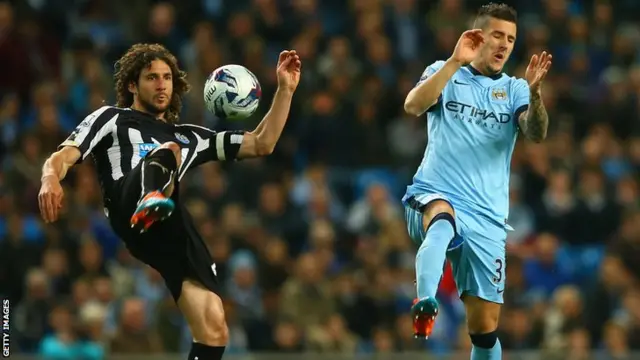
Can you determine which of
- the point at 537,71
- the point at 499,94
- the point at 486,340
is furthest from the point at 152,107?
the point at 486,340

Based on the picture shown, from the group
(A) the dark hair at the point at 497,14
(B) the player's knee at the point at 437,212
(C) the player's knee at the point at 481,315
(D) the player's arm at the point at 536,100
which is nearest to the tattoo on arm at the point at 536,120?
(D) the player's arm at the point at 536,100

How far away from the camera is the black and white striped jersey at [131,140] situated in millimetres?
8523

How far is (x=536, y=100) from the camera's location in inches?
330

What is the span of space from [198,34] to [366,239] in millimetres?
3187

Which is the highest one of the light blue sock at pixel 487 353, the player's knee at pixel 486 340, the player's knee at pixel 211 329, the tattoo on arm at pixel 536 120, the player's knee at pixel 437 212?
the tattoo on arm at pixel 536 120

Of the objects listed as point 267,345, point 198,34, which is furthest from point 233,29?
point 267,345

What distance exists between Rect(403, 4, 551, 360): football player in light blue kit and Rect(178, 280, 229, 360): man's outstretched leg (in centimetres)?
138

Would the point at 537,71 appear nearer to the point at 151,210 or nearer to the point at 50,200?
the point at 151,210

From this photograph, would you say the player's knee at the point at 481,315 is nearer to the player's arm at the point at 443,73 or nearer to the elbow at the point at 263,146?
the player's arm at the point at 443,73

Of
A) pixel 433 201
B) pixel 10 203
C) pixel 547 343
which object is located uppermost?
pixel 433 201

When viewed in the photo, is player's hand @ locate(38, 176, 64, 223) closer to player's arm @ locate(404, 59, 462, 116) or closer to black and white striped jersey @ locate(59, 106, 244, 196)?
black and white striped jersey @ locate(59, 106, 244, 196)

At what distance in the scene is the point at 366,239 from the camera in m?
14.0

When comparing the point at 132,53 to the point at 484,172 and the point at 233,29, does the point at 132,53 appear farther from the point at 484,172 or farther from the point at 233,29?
the point at 233,29

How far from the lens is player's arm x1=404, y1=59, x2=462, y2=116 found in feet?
27.0
